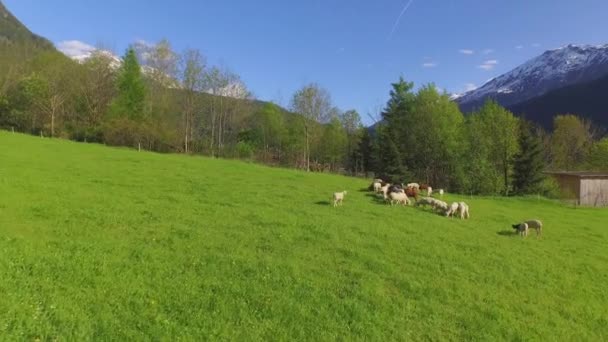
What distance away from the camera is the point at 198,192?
2153cm

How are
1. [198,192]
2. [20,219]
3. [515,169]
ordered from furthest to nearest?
[515,169], [198,192], [20,219]

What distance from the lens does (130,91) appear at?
69625 millimetres

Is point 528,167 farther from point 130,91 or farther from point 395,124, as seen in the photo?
point 130,91

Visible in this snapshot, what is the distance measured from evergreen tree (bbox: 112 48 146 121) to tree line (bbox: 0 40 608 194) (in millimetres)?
169

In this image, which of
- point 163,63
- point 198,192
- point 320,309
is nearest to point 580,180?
point 198,192

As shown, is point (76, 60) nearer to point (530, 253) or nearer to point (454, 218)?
point (454, 218)

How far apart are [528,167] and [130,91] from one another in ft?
206

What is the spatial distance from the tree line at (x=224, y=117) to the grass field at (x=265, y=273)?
42.8m

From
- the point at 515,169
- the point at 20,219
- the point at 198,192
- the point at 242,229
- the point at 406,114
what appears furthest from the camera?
the point at 406,114

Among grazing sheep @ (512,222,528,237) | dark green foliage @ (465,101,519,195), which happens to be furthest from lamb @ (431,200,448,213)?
dark green foliage @ (465,101,519,195)

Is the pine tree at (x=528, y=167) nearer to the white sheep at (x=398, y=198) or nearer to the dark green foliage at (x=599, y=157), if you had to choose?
the dark green foliage at (x=599, y=157)

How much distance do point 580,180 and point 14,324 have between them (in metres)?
60.8

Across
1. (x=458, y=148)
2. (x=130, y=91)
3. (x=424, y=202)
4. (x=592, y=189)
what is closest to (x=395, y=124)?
(x=458, y=148)

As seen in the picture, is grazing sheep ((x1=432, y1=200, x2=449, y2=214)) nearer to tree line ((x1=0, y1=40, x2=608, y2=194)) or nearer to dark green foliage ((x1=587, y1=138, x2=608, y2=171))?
tree line ((x1=0, y1=40, x2=608, y2=194))
